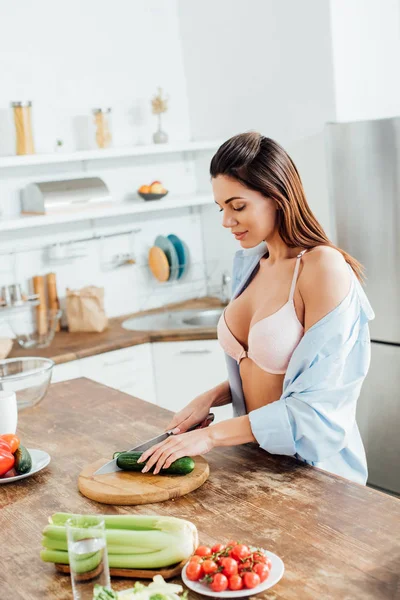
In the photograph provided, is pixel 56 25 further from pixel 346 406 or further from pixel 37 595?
pixel 37 595

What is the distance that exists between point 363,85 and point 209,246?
1.35 m

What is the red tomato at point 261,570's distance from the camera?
1.41 m

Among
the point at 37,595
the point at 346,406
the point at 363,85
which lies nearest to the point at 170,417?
the point at 346,406

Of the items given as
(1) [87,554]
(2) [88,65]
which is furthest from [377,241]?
(1) [87,554]

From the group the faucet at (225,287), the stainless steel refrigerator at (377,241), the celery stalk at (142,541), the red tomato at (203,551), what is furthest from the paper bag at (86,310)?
the red tomato at (203,551)

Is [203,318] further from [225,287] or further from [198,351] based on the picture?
[198,351]

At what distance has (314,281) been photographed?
2.03 metres

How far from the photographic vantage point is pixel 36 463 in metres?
2.13

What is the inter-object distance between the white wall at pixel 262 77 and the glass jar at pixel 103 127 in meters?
0.63

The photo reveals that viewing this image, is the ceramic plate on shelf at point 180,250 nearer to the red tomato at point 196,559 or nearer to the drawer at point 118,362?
the drawer at point 118,362

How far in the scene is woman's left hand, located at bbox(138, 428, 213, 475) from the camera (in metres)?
1.93

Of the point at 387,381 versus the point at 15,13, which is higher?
the point at 15,13

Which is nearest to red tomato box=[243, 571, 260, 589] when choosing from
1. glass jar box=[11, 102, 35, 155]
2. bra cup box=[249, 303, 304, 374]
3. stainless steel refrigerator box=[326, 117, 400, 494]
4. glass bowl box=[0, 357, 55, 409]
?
bra cup box=[249, 303, 304, 374]

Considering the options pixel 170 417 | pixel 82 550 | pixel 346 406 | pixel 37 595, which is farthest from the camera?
pixel 170 417
